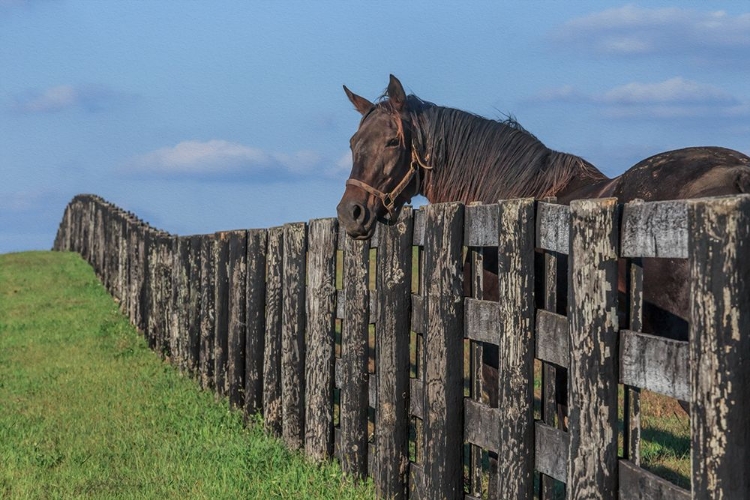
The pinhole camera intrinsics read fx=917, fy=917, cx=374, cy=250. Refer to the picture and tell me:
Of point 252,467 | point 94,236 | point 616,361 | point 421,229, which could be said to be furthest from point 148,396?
point 94,236

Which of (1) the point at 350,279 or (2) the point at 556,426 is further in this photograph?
(1) the point at 350,279

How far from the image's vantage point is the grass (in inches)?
285

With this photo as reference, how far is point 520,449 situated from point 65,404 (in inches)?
316

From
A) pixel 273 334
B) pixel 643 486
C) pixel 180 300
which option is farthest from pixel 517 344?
pixel 180 300

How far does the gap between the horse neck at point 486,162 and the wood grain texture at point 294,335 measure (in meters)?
1.34

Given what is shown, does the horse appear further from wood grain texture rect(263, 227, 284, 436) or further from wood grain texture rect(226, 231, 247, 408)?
wood grain texture rect(226, 231, 247, 408)

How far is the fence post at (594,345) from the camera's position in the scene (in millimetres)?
3941

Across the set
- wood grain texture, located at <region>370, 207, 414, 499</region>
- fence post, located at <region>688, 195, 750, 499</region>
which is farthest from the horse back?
fence post, located at <region>688, 195, 750, 499</region>

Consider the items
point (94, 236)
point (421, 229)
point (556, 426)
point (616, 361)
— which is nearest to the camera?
point (616, 361)

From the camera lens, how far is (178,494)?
6.98 m

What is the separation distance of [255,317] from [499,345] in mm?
5171

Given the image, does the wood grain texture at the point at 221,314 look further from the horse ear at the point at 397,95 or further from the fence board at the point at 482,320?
the fence board at the point at 482,320

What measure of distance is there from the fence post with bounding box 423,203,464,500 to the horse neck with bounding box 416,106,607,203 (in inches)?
77.7

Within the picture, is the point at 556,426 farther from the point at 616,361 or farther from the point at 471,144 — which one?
the point at 471,144
